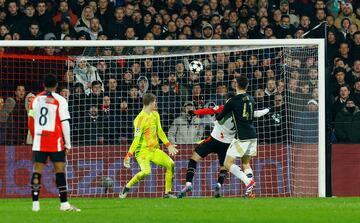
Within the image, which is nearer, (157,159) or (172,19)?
(157,159)

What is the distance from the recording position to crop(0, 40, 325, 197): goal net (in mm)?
21984

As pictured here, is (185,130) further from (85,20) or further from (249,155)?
(85,20)

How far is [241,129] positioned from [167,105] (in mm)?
2966

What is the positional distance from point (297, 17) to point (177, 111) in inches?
200

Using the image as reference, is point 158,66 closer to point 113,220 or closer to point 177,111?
point 177,111

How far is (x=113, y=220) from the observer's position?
14094mm

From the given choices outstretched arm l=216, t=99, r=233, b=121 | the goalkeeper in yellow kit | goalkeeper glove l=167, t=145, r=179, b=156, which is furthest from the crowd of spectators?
outstretched arm l=216, t=99, r=233, b=121

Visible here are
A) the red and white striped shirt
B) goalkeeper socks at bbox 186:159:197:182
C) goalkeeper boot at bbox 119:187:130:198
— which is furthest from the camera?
goalkeeper boot at bbox 119:187:130:198

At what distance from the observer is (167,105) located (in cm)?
2245

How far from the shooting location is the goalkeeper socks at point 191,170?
20.5 metres

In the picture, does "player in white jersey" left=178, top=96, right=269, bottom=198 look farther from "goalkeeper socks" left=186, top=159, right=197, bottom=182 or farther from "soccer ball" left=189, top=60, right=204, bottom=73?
"soccer ball" left=189, top=60, right=204, bottom=73

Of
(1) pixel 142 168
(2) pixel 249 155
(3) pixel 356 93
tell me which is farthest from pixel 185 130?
(3) pixel 356 93

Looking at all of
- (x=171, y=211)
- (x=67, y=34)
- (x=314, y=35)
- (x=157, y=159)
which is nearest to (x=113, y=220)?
(x=171, y=211)

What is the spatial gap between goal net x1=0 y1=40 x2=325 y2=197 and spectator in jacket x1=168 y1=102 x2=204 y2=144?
0.02 m
